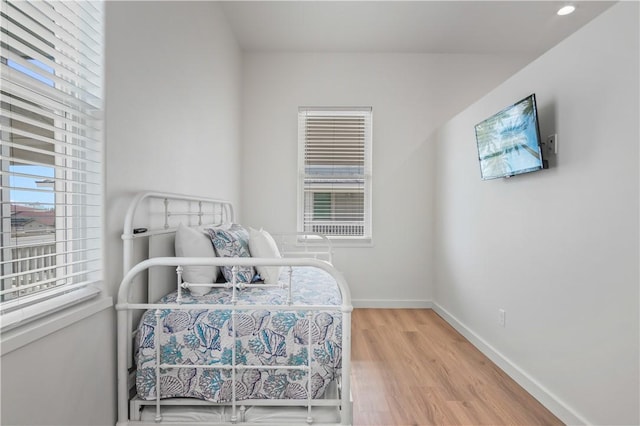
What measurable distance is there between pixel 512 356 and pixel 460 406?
A: 62 centimetres

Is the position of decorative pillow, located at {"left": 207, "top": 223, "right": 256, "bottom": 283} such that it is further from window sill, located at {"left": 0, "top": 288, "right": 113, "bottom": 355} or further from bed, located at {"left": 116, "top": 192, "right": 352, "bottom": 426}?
window sill, located at {"left": 0, "top": 288, "right": 113, "bottom": 355}

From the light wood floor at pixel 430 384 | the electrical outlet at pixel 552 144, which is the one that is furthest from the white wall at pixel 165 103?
the electrical outlet at pixel 552 144

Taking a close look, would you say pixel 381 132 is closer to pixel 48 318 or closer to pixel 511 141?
pixel 511 141

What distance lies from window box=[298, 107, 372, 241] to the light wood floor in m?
1.25

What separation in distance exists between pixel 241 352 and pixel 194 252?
63 centimetres

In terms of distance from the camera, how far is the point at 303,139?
364 cm

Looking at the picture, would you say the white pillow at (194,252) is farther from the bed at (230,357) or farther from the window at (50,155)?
the window at (50,155)

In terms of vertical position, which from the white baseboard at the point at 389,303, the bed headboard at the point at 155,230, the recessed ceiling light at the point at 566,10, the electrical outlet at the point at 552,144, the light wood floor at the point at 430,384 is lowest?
the light wood floor at the point at 430,384

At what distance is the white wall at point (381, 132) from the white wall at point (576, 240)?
1128 mm

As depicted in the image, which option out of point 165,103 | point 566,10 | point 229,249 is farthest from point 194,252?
point 566,10

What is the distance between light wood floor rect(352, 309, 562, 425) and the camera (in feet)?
5.54

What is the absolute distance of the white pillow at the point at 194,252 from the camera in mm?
1703

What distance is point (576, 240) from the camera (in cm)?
162

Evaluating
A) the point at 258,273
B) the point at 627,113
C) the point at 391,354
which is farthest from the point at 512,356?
the point at 258,273
